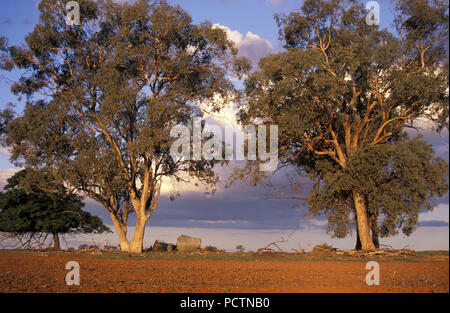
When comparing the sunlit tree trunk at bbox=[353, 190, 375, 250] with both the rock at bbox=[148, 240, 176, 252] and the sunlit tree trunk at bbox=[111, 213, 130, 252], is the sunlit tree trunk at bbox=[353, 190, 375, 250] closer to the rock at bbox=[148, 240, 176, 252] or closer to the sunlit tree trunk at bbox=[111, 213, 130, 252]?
the rock at bbox=[148, 240, 176, 252]

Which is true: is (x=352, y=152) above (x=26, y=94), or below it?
below

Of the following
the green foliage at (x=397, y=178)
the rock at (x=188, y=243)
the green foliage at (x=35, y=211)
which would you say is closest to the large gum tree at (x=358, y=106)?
the green foliage at (x=397, y=178)

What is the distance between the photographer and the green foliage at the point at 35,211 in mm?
29234

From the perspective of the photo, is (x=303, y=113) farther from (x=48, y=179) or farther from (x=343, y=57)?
(x=48, y=179)

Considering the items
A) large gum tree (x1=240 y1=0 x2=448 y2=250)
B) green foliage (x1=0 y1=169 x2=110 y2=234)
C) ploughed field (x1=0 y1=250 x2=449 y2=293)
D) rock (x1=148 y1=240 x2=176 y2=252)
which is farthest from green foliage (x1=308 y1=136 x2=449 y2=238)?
green foliage (x1=0 y1=169 x2=110 y2=234)

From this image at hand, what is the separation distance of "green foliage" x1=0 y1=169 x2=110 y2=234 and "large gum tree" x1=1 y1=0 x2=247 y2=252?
4.14m

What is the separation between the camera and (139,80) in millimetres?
27359

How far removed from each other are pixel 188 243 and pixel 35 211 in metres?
10.9

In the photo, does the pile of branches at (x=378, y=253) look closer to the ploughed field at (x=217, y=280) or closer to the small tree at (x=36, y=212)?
the ploughed field at (x=217, y=280)

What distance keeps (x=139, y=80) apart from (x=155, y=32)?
3087 mm

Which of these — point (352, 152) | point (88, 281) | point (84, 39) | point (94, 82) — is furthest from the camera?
point (84, 39)

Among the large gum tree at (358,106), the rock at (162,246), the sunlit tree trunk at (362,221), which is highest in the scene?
the large gum tree at (358,106)
